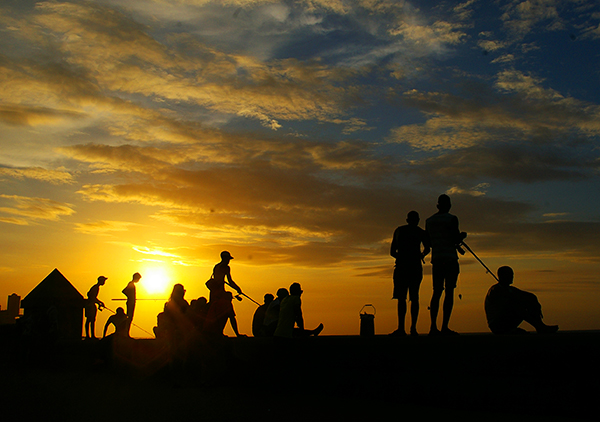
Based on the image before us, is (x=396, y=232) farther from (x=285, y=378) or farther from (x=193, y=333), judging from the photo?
(x=193, y=333)

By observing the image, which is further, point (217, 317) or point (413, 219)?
point (217, 317)

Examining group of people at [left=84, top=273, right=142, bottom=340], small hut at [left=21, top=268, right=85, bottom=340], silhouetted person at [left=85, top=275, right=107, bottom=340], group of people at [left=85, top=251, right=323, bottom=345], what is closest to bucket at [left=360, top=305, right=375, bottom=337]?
group of people at [left=85, top=251, right=323, bottom=345]

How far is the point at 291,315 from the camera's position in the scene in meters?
8.69

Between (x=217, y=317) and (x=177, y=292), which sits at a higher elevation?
(x=177, y=292)

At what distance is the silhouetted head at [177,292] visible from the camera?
990 centimetres

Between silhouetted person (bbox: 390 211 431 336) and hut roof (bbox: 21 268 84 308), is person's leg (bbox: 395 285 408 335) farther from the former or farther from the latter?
hut roof (bbox: 21 268 84 308)

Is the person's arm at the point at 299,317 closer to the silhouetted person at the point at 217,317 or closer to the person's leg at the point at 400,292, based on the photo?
the silhouetted person at the point at 217,317

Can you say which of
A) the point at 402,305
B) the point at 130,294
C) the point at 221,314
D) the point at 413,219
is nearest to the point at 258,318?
the point at 221,314

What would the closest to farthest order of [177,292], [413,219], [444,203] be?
1. [444,203]
2. [413,219]
3. [177,292]

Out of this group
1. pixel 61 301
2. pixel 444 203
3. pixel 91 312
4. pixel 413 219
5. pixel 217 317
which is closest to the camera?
pixel 444 203

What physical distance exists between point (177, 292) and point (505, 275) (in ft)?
19.0

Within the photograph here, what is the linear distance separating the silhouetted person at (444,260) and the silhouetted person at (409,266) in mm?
395

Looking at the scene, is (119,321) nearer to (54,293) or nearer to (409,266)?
(54,293)

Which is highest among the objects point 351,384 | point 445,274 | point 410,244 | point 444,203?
point 444,203
